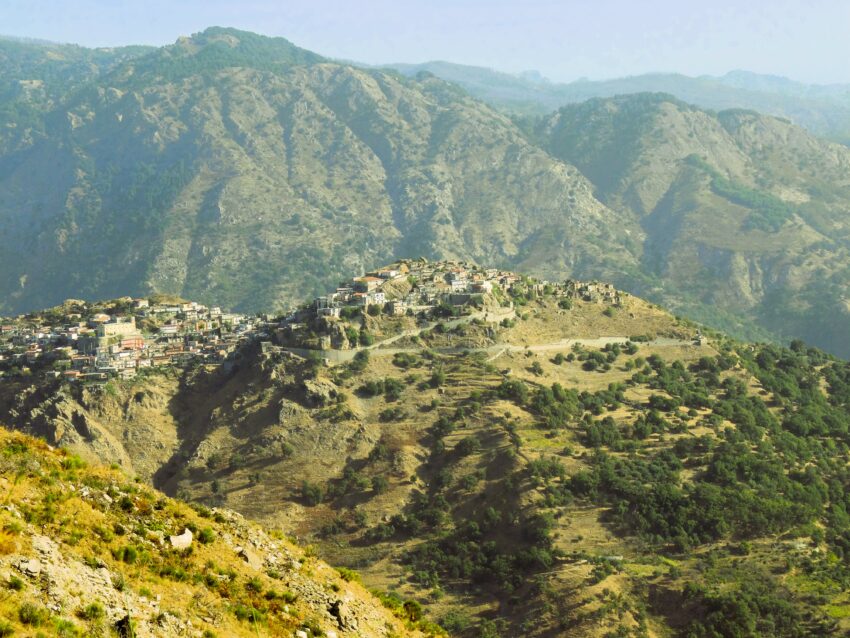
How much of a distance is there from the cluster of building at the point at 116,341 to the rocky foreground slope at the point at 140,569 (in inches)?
2603

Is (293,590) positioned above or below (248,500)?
above

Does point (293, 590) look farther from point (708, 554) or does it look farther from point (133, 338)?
point (133, 338)

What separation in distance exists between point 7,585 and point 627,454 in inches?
2385

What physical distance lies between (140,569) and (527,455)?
53321 mm

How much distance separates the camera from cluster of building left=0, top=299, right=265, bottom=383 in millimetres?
90438

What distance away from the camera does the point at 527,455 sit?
7275 centimetres

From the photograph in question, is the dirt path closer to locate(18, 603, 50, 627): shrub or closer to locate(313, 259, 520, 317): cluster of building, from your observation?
locate(313, 259, 520, 317): cluster of building

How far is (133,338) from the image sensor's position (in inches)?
3767

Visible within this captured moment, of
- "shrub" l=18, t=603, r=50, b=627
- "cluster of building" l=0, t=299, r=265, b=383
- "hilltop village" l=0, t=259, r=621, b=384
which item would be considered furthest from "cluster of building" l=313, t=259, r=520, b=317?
"shrub" l=18, t=603, r=50, b=627

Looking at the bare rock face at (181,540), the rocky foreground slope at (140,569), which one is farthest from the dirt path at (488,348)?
the bare rock face at (181,540)

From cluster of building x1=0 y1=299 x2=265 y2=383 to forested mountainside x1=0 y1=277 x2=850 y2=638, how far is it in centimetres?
218

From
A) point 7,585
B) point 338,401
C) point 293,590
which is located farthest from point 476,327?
point 7,585

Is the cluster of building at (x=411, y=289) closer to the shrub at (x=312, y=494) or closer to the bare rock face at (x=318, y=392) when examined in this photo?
the bare rock face at (x=318, y=392)

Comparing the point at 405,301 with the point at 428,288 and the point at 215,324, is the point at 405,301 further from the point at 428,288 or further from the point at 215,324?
the point at 215,324
